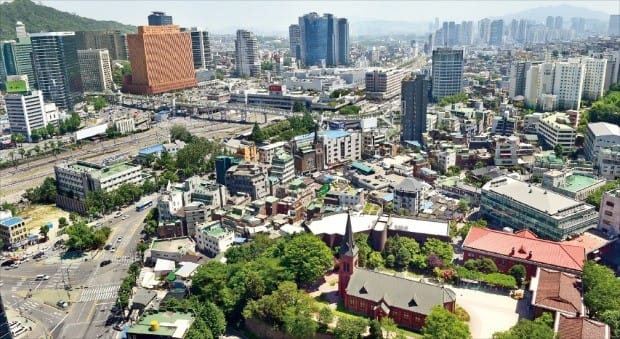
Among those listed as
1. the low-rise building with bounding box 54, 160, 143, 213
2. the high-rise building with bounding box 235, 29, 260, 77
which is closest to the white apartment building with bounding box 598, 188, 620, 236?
the low-rise building with bounding box 54, 160, 143, 213

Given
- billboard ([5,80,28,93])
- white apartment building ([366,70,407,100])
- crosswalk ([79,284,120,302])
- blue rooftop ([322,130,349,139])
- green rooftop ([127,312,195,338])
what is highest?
billboard ([5,80,28,93])

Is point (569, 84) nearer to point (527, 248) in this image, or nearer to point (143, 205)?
point (527, 248)

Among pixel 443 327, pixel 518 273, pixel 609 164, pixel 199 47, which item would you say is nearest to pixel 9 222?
pixel 443 327

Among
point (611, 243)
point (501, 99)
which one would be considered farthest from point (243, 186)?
point (501, 99)

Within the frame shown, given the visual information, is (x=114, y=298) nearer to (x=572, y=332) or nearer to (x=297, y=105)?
(x=572, y=332)

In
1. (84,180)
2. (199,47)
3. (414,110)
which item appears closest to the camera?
(84,180)

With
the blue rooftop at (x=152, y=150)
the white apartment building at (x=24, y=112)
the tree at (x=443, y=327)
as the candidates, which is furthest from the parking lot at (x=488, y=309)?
the white apartment building at (x=24, y=112)

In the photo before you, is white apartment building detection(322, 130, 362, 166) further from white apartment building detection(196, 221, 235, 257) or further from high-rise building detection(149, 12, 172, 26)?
high-rise building detection(149, 12, 172, 26)

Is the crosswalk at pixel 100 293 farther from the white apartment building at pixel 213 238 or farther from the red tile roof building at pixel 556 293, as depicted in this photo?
the red tile roof building at pixel 556 293
